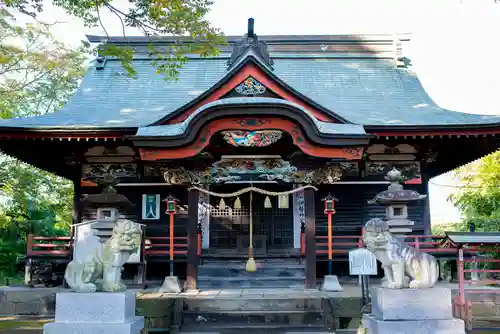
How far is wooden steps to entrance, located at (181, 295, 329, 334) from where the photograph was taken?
8516mm

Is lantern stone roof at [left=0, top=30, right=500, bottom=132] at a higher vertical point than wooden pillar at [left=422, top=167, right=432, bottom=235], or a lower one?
higher

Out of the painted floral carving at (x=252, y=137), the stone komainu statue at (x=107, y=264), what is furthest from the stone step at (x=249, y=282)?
the stone komainu statue at (x=107, y=264)

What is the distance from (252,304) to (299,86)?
8335mm

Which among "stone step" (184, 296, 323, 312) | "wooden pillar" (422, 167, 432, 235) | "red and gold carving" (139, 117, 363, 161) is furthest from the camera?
"wooden pillar" (422, 167, 432, 235)

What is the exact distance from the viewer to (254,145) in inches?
429

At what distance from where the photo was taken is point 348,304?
8.93m

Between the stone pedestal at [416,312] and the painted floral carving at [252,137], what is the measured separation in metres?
4.99

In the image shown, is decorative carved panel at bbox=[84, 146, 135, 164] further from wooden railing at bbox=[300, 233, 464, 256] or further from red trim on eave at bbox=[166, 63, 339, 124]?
wooden railing at bbox=[300, 233, 464, 256]

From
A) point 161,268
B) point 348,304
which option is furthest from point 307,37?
point 348,304

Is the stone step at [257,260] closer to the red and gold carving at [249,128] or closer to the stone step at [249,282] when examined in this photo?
the stone step at [249,282]

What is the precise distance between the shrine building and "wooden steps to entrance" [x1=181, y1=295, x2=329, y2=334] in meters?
1.68

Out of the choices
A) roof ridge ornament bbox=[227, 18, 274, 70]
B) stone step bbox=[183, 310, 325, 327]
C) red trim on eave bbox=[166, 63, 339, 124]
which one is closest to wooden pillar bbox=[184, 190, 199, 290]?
stone step bbox=[183, 310, 325, 327]

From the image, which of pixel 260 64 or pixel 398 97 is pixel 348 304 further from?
pixel 398 97

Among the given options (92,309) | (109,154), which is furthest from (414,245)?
(109,154)
